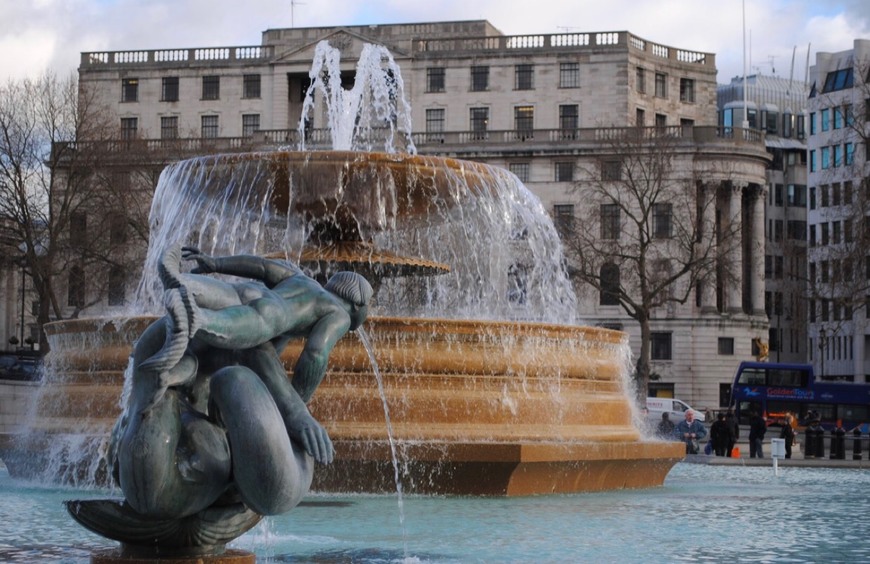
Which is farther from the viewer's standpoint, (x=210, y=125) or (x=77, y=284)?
(x=210, y=125)

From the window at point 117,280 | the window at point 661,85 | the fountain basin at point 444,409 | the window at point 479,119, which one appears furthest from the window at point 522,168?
the fountain basin at point 444,409

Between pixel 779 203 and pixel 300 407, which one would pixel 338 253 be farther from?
pixel 779 203

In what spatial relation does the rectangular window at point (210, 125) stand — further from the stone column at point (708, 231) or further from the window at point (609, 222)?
the stone column at point (708, 231)

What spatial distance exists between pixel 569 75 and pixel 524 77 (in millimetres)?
2237

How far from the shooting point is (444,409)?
13438 millimetres

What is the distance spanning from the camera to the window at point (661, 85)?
252 ft

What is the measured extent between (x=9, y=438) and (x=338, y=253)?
4826 mm

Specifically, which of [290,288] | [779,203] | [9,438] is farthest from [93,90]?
[290,288]

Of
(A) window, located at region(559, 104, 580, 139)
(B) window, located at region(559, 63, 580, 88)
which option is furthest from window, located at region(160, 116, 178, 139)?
(B) window, located at region(559, 63, 580, 88)

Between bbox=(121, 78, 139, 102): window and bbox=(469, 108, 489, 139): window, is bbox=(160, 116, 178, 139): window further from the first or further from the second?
bbox=(469, 108, 489, 139): window

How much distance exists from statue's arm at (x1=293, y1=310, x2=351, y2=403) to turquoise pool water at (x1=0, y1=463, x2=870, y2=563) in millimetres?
2355

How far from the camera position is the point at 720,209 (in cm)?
7394

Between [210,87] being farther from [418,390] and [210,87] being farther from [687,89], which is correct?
[418,390]

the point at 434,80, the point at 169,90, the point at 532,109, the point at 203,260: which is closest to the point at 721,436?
the point at 203,260
